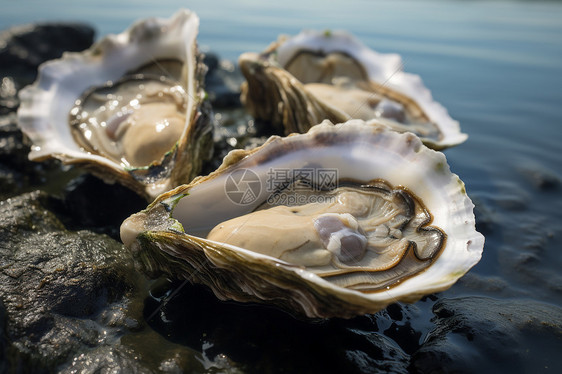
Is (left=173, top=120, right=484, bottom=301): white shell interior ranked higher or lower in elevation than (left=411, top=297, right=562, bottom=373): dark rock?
higher

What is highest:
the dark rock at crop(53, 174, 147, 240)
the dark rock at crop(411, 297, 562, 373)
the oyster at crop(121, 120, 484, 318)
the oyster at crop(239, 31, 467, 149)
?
the oyster at crop(239, 31, 467, 149)

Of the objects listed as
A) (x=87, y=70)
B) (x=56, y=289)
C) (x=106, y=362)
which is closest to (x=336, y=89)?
(x=87, y=70)

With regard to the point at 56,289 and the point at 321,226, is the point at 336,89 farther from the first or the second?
the point at 56,289

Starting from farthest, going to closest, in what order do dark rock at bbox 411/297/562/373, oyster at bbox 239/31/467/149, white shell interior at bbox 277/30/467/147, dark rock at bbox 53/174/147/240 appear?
white shell interior at bbox 277/30/467/147 < oyster at bbox 239/31/467/149 < dark rock at bbox 53/174/147/240 < dark rock at bbox 411/297/562/373

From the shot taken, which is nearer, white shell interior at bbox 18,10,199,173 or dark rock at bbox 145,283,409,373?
dark rock at bbox 145,283,409,373

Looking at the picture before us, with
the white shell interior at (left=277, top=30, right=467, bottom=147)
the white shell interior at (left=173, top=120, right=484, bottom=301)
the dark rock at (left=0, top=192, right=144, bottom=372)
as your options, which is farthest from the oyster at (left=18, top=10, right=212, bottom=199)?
the white shell interior at (left=277, top=30, right=467, bottom=147)

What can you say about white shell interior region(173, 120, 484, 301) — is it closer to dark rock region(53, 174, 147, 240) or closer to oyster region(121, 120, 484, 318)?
oyster region(121, 120, 484, 318)

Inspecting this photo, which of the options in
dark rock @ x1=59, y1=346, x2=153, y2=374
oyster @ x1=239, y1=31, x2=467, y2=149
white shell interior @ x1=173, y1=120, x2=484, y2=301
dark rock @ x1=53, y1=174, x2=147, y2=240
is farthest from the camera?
oyster @ x1=239, y1=31, x2=467, y2=149
